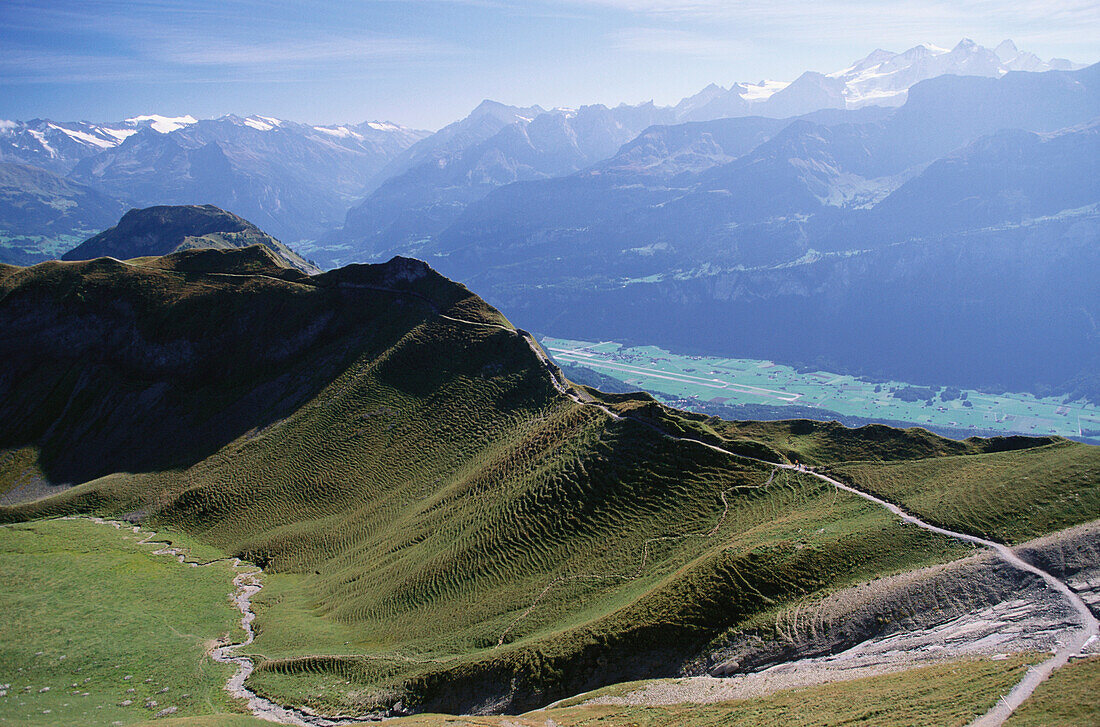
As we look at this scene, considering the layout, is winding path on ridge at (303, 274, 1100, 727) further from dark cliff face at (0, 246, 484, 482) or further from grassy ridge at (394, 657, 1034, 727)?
dark cliff face at (0, 246, 484, 482)

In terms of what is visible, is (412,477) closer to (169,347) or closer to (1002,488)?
(1002,488)

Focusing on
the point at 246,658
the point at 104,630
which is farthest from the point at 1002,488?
the point at 104,630

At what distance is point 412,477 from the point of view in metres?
88.6

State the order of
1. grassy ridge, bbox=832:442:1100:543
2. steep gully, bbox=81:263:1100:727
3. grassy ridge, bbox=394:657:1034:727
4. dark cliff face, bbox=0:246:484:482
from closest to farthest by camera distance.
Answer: grassy ridge, bbox=394:657:1034:727, steep gully, bbox=81:263:1100:727, grassy ridge, bbox=832:442:1100:543, dark cliff face, bbox=0:246:484:482

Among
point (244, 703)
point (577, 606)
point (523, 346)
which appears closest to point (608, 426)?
point (577, 606)

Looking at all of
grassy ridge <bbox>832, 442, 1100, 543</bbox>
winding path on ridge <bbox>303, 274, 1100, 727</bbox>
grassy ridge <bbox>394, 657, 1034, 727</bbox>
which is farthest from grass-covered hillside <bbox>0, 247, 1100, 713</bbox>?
grassy ridge <bbox>394, 657, 1034, 727</bbox>

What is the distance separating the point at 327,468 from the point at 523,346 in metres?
37.5

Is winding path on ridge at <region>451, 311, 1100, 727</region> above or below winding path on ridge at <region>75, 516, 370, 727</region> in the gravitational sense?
above

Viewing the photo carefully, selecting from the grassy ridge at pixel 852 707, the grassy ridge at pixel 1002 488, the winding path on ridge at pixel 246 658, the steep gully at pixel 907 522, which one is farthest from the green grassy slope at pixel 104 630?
the grassy ridge at pixel 1002 488

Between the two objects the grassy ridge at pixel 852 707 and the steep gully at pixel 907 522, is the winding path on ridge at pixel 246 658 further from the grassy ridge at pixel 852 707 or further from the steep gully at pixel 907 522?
the grassy ridge at pixel 852 707

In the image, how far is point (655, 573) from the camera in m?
50.7

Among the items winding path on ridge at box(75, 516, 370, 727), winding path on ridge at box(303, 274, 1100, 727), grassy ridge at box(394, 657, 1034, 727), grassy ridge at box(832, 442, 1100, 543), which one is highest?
grassy ridge at box(832, 442, 1100, 543)

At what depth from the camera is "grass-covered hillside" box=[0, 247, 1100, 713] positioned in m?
44.0

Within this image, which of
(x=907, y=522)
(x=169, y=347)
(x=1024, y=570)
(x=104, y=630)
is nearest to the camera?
(x=1024, y=570)
